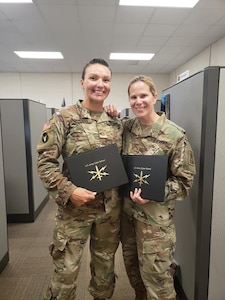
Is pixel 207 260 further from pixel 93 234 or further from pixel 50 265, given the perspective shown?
pixel 50 265

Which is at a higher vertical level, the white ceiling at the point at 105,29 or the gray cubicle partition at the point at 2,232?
the white ceiling at the point at 105,29

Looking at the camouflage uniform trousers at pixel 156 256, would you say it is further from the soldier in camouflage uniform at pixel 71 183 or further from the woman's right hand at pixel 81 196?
the woman's right hand at pixel 81 196

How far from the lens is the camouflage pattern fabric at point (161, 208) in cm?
112

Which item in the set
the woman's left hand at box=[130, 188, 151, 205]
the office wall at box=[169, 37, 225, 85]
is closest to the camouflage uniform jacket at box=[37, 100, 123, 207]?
the woman's left hand at box=[130, 188, 151, 205]

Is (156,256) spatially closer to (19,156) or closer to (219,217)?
(219,217)

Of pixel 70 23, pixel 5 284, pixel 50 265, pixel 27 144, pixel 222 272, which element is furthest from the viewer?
pixel 70 23

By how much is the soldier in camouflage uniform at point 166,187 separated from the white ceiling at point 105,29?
2.47 m

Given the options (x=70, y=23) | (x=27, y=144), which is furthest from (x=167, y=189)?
(x=70, y=23)

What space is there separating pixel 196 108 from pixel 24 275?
5.49ft

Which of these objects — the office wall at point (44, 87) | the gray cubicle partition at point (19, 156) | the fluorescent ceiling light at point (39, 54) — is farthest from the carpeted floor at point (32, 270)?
the office wall at point (44, 87)

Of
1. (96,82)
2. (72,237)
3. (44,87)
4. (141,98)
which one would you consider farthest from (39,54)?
(72,237)

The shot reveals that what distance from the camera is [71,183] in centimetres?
110

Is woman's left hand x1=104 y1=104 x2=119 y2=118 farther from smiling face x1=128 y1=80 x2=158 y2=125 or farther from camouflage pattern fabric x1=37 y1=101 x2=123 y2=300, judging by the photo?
smiling face x1=128 y1=80 x2=158 y2=125

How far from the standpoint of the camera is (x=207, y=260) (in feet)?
3.95
